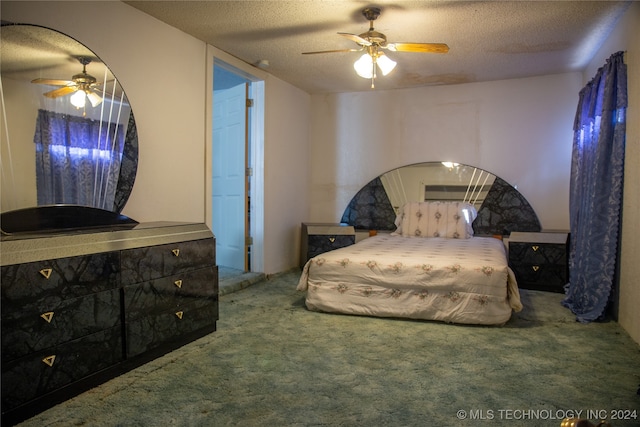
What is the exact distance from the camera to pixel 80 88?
2588 millimetres

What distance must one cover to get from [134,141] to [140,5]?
951mm

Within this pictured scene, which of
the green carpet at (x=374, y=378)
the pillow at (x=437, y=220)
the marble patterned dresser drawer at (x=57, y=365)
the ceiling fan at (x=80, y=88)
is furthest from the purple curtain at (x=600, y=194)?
the ceiling fan at (x=80, y=88)

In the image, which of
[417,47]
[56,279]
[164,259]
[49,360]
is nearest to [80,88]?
[164,259]

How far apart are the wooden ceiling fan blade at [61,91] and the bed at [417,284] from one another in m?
2.03

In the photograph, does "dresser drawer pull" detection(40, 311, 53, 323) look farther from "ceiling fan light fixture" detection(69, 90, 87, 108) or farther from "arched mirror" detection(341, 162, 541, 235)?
"arched mirror" detection(341, 162, 541, 235)

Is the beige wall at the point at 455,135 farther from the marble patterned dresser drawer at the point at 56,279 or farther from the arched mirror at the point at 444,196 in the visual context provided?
the marble patterned dresser drawer at the point at 56,279

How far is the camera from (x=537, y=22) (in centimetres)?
315

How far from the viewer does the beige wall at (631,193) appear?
2629 millimetres

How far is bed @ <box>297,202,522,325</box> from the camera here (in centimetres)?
293

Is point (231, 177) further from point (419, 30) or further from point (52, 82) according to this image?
point (419, 30)

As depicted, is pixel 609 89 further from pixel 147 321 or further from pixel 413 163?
pixel 147 321

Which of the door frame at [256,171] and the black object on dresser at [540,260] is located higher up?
the door frame at [256,171]

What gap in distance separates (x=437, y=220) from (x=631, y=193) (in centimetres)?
202

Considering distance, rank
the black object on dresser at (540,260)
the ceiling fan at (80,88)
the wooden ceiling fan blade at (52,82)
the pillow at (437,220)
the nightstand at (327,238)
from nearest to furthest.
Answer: the wooden ceiling fan blade at (52,82)
the ceiling fan at (80,88)
the black object on dresser at (540,260)
the pillow at (437,220)
the nightstand at (327,238)
